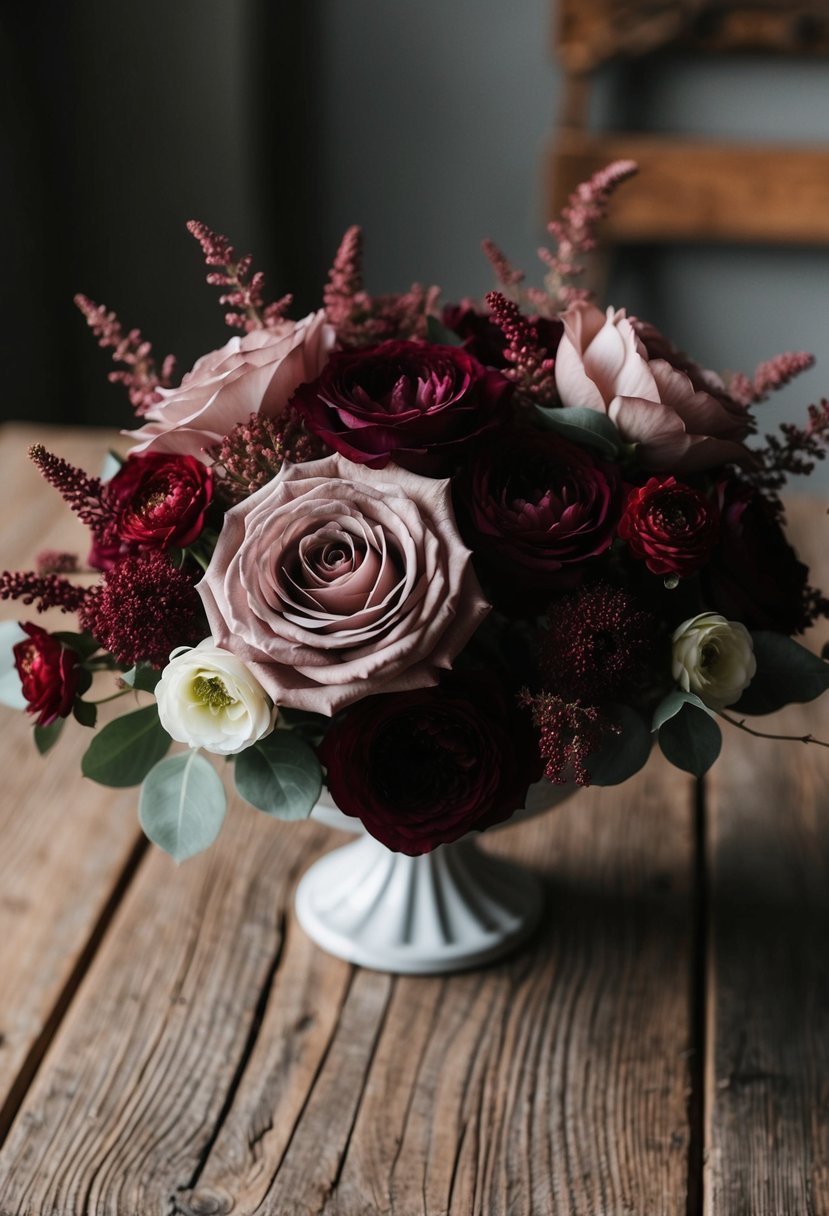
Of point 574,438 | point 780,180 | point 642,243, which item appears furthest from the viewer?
point 642,243

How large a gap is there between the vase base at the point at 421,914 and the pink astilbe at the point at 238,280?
14.1 inches

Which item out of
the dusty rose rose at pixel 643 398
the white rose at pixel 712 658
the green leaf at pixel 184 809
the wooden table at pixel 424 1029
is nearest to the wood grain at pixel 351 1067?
the wooden table at pixel 424 1029

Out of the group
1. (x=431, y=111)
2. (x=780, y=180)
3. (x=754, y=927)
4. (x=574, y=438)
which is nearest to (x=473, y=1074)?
(x=754, y=927)

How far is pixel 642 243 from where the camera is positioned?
8.26 feet

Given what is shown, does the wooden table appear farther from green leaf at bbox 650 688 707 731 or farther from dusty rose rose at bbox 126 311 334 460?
dusty rose rose at bbox 126 311 334 460

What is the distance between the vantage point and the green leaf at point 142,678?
2.21 feet

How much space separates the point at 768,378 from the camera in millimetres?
777

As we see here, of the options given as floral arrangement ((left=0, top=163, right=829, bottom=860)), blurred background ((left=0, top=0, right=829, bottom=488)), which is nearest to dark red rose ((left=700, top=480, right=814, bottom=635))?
floral arrangement ((left=0, top=163, right=829, bottom=860))

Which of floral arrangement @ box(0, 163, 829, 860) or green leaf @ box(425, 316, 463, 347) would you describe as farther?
green leaf @ box(425, 316, 463, 347)

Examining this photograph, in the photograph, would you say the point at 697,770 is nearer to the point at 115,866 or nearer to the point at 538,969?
the point at 538,969

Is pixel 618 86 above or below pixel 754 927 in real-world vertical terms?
above

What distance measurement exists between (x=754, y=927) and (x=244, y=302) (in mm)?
568

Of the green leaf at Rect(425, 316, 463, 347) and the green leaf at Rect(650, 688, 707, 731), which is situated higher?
the green leaf at Rect(425, 316, 463, 347)

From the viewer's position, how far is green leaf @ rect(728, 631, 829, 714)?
69cm
